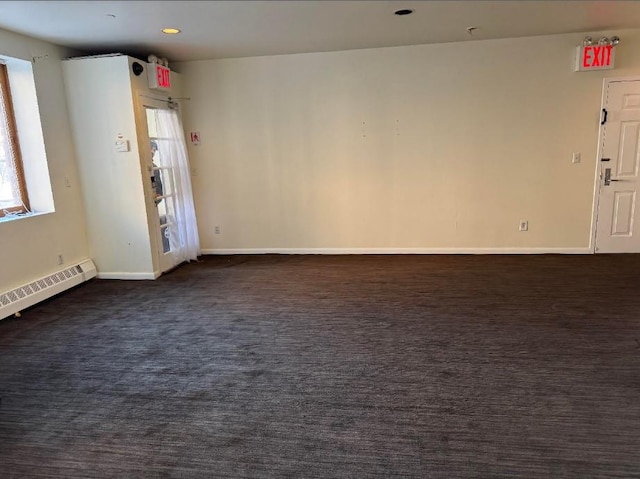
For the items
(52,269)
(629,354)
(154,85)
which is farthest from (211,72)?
(629,354)

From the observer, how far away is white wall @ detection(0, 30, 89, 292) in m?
4.21

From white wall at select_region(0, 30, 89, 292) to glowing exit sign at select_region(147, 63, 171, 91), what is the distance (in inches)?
36.0

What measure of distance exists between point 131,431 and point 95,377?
2.58ft

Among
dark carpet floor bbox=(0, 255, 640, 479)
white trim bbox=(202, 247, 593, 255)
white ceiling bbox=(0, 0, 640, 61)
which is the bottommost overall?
dark carpet floor bbox=(0, 255, 640, 479)

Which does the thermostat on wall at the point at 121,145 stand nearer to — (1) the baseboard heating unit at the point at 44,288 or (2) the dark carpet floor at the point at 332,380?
(1) the baseboard heating unit at the point at 44,288

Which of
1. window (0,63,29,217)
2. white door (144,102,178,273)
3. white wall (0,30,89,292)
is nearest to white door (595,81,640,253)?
white door (144,102,178,273)

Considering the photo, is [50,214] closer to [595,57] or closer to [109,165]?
[109,165]

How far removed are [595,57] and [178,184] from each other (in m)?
5.26

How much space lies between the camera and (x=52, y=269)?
15.5 ft

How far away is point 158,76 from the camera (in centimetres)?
514

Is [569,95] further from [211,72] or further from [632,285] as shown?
[211,72]

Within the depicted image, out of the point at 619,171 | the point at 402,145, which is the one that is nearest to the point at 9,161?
the point at 402,145

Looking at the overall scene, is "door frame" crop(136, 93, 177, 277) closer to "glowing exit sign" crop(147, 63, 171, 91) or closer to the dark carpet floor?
"glowing exit sign" crop(147, 63, 171, 91)

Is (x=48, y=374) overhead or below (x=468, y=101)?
below
